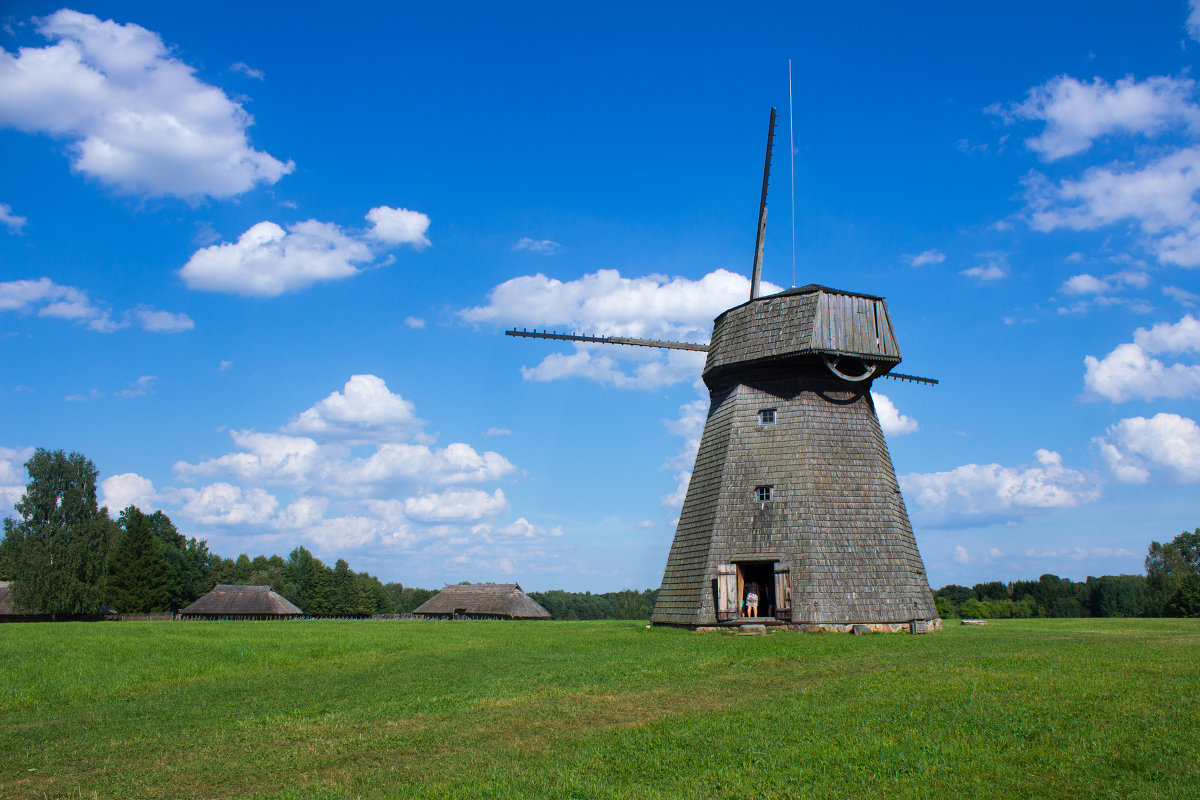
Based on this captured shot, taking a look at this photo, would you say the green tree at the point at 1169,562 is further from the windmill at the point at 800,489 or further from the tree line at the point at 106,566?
the tree line at the point at 106,566

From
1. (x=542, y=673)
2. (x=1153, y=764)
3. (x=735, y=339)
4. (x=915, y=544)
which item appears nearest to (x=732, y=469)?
(x=735, y=339)

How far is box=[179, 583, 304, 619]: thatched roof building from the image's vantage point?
2462 inches

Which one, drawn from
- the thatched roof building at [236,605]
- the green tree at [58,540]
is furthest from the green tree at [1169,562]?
the green tree at [58,540]

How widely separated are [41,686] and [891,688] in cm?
1431

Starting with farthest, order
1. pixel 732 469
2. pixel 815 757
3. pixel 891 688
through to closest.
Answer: pixel 732 469 → pixel 891 688 → pixel 815 757

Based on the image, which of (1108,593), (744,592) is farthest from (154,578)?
(1108,593)

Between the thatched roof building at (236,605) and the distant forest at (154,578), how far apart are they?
22.9 ft

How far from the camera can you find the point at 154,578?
73062mm

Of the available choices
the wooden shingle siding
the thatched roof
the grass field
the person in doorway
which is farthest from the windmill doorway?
the thatched roof

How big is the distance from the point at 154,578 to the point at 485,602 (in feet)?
117

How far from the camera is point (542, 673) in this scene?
569 inches

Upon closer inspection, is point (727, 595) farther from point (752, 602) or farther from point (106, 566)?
point (106, 566)

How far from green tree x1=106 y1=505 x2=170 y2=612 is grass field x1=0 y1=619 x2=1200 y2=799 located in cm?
6501

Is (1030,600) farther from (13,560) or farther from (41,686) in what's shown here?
(13,560)
